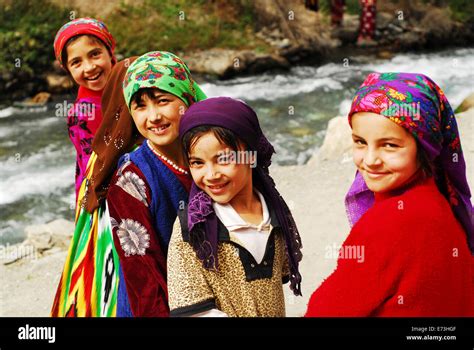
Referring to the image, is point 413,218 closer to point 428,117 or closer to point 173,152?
point 428,117

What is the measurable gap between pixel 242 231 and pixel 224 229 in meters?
0.04

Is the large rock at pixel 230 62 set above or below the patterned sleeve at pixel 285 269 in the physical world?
above

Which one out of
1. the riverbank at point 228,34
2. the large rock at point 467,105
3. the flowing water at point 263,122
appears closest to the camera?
the flowing water at point 263,122

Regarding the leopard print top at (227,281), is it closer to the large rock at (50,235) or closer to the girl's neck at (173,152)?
the girl's neck at (173,152)

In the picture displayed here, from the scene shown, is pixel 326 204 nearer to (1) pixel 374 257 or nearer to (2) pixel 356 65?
(1) pixel 374 257

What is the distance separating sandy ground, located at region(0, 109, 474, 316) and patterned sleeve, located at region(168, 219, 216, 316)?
4.82ft

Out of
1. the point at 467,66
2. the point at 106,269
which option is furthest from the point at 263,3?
the point at 106,269

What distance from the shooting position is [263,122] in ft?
23.7

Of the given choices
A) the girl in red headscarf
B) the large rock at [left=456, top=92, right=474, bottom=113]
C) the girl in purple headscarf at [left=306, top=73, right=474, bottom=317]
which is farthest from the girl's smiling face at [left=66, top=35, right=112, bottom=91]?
the large rock at [left=456, top=92, right=474, bottom=113]

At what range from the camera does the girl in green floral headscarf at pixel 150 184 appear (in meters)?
1.79

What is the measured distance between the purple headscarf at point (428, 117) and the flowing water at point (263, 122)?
4.35m

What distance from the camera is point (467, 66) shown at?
8.27 meters

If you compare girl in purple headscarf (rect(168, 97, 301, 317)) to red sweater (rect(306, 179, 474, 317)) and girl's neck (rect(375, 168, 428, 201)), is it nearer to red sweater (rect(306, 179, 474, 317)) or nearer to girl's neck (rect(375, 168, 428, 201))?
red sweater (rect(306, 179, 474, 317))

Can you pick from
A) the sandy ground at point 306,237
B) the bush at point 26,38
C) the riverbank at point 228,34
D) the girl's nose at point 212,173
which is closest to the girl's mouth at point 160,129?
the girl's nose at point 212,173
